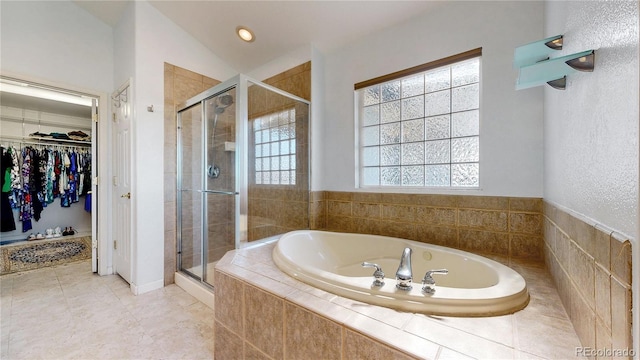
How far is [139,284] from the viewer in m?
2.13

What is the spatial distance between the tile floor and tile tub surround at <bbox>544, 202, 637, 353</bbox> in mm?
1678

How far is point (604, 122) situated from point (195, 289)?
259cm

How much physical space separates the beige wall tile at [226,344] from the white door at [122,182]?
160 centimetres

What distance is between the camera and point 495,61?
156 cm

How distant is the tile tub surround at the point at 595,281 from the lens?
0.49 metres

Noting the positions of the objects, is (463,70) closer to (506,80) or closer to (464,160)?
(506,80)

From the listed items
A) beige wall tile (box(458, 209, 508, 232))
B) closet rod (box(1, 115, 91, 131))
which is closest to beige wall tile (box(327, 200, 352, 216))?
beige wall tile (box(458, 209, 508, 232))

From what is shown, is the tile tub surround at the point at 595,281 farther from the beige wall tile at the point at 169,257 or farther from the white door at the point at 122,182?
the white door at the point at 122,182

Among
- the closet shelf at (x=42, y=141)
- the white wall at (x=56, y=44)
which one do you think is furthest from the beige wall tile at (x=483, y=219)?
the closet shelf at (x=42, y=141)

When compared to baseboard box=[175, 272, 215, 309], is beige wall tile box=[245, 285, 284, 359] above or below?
above

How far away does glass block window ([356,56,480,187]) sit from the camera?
172 cm

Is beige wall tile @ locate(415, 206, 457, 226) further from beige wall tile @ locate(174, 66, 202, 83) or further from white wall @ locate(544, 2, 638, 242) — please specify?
beige wall tile @ locate(174, 66, 202, 83)

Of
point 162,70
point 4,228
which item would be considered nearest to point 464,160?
point 162,70

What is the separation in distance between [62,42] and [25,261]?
253 cm
